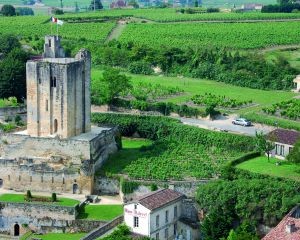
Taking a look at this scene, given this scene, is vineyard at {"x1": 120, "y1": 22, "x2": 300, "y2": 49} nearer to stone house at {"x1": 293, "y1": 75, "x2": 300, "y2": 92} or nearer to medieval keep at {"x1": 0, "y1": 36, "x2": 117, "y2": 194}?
stone house at {"x1": 293, "y1": 75, "x2": 300, "y2": 92}

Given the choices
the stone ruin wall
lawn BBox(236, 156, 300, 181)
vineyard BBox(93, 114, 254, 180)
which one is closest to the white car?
vineyard BBox(93, 114, 254, 180)

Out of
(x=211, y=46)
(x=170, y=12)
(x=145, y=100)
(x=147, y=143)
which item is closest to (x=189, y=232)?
(x=147, y=143)

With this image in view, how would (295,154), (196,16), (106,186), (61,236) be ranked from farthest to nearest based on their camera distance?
(196,16) → (106,186) → (295,154) → (61,236)

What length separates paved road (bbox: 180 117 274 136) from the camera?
76.5 meters

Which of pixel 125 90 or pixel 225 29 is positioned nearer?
pixel 125 90

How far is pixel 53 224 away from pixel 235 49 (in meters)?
66.6

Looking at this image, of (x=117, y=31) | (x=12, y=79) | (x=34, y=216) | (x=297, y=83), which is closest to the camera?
(x=34, y=216)

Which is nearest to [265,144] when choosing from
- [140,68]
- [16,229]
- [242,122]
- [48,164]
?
[242,122]

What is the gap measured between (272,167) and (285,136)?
520cm

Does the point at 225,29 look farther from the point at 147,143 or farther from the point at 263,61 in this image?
the point at 147,143

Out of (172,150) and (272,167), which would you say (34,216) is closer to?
(172,150)

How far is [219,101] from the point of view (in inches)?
3423

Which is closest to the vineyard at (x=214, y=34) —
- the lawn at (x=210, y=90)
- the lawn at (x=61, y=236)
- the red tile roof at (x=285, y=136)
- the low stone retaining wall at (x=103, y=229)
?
the lawn at (x=210, y=90)

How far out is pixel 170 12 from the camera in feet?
564
